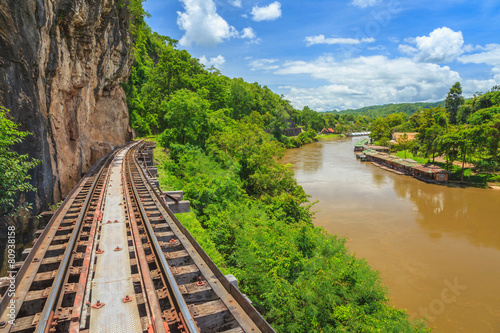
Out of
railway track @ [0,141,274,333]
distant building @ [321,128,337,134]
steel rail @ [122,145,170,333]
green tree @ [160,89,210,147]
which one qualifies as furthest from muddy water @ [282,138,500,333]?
distant building @ [321,128,337,134]

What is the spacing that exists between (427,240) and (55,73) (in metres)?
25.4

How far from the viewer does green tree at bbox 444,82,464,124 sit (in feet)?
226

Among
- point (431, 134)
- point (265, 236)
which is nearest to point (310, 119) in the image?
point (431, 134)

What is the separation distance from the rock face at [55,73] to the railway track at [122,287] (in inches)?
171

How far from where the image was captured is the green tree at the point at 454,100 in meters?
69.0

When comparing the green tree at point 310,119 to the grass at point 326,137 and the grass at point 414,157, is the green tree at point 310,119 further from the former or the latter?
the grass at point 414,157

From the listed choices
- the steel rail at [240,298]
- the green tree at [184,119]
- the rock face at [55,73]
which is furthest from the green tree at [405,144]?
the steel rail at [240,298]

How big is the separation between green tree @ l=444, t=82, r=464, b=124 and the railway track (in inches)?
3274

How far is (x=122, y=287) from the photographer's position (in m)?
4.59

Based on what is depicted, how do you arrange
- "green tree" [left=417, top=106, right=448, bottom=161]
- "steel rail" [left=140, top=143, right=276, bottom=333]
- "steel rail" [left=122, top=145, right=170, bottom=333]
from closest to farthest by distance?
"steel rail" [left=140, top=143, right=276, bottom=333]
"steel rail" [left=122, top=145, right=170, bottom=333]
"green tree" [left=417, top=106, right=448, bottom=161]

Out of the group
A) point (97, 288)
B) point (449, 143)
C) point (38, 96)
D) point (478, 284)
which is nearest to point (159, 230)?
point (97, 288)

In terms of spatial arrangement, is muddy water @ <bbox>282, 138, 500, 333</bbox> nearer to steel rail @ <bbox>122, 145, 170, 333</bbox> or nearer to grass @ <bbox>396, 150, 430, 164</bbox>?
steel rail @ <bbox>122, 145, 170, 333</bbox>

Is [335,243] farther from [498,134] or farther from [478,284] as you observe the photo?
Result: [498,134]

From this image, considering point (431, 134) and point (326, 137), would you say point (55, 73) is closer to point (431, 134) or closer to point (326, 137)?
point (431, 134)
